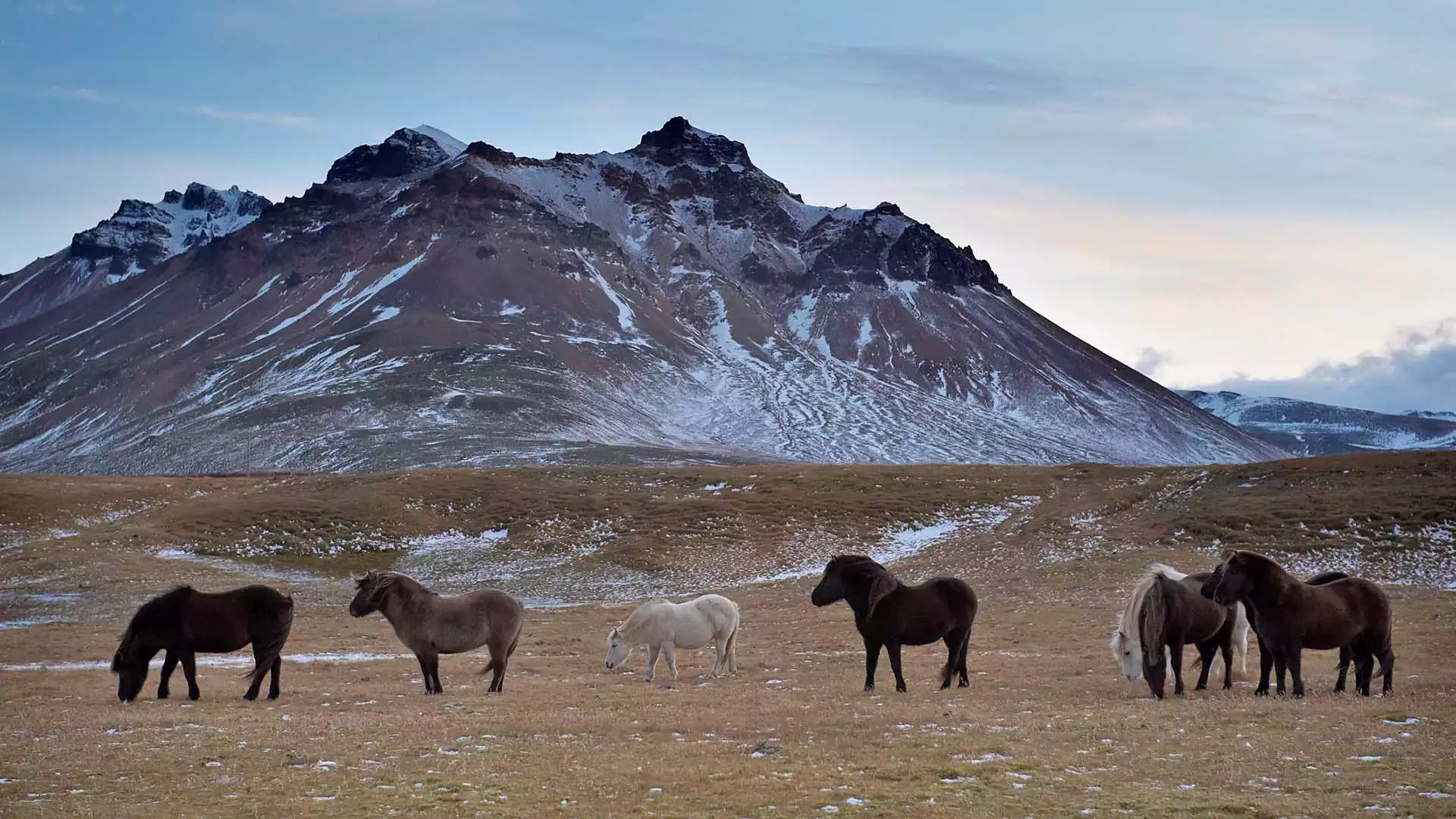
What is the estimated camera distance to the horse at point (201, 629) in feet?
77.3

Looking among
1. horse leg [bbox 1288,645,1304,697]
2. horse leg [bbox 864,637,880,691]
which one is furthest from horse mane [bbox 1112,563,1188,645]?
horse leg [bbox 864,637,880,691]

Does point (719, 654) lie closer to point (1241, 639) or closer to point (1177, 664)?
point (1177, 664)

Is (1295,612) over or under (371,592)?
under

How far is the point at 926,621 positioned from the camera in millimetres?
22781

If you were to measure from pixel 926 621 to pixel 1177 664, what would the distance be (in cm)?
469

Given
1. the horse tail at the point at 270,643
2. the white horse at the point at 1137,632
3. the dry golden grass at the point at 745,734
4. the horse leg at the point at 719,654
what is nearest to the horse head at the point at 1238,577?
the white horse at the point at 1137,632

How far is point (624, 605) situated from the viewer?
50719 mm

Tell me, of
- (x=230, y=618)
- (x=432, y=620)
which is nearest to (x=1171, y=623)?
(x=432, y=620)

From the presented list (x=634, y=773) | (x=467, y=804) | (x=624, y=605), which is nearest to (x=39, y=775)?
(x=467, y=804)

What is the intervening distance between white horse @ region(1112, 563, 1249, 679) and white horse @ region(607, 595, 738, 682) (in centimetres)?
884

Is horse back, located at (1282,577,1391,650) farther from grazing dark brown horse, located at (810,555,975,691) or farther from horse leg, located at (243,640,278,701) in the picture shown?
horse leg, located at (243,640,278,701)

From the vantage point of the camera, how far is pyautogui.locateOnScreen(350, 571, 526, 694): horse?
2427 cm

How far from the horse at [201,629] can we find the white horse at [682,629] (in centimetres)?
779

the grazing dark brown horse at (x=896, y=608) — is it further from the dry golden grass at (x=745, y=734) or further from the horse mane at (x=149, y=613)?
the horse mane at (x=149, y=613)
